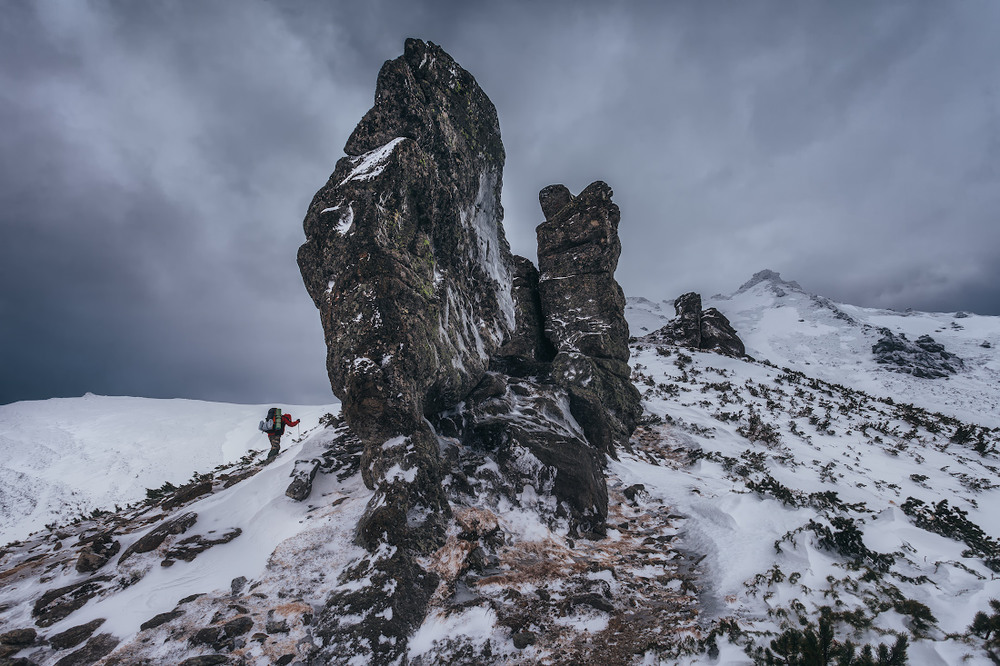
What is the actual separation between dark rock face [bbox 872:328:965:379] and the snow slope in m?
53.3

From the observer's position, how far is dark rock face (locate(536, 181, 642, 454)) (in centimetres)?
1260

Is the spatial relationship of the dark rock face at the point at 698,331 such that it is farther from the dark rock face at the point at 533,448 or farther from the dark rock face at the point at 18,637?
the dark rock face at the point at 18,637

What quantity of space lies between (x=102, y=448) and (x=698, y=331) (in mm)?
43612

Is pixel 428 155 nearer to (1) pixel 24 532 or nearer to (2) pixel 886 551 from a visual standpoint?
(2) pixel 886 551

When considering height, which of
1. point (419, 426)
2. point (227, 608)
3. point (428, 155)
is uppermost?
point (428, 155)

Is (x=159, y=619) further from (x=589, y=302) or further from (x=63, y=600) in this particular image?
(x=589, y=302)

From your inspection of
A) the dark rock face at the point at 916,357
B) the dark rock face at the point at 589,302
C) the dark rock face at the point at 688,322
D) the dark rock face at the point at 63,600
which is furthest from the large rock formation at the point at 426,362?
the dark rock face at the point at 916,357

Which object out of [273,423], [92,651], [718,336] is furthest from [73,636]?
[718,336]

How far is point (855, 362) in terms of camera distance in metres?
40.9

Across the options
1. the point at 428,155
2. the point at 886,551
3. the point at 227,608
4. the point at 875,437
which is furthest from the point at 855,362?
the point at 227,608

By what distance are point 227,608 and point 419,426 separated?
352 cm

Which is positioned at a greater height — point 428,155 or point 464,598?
point 428,155

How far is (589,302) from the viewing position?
1480cm

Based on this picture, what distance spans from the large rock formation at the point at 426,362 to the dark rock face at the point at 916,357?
41.4m
